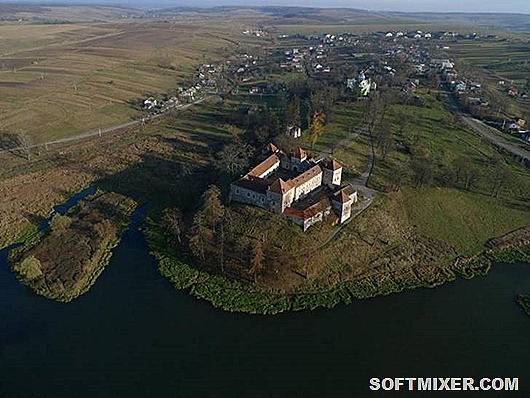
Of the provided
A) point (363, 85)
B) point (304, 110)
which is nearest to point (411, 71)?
point (363, 85)

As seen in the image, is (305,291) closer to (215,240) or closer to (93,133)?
(215,240)

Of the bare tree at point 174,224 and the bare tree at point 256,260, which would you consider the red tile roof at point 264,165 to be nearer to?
the bare tree at point 174,224

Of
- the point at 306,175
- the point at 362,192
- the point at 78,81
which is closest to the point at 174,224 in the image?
the point at 306,175

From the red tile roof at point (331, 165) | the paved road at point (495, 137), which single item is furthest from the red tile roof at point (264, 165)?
the paved road at point (495, 137)

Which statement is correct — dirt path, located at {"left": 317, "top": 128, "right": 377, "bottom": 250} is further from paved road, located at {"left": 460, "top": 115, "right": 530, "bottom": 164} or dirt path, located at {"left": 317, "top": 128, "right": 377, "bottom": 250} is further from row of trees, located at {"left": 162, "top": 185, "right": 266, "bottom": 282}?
paved road, located at {"left": 460, "top": 115, "right": 530, "bottom": 164}

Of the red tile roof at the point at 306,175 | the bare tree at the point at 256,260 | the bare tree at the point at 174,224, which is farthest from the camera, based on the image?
the red tile roof at the point at 306,175

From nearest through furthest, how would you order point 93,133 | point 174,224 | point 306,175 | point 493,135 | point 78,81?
point 174,224 < point 306,175 < point 493,135 < point 93,133 < point 78,81
